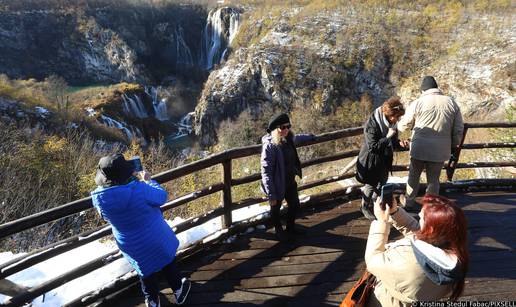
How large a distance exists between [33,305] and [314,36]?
4582 centimetres

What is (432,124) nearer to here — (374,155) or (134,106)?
(374,155)

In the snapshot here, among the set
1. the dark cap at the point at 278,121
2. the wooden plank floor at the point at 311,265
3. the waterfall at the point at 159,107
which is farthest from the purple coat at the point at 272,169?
the waterfall at the point at 159,107

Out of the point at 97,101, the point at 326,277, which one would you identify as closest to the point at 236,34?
the point at 97,101

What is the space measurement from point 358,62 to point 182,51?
142 feet

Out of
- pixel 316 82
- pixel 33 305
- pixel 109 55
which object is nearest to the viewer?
pixel 33 305

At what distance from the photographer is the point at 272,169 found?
3.77m

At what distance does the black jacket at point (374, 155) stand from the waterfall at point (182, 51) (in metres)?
70.8

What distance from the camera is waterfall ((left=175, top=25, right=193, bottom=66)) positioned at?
7169cm

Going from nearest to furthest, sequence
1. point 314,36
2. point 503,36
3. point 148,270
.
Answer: point 148,270, point 503,36, point 314,36

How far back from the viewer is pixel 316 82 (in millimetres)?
39562

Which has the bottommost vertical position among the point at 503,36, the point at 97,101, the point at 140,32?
the point at 97,101

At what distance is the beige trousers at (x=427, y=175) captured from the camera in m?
4.30

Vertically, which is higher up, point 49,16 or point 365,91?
point 49,16

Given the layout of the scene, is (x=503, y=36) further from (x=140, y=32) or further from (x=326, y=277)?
(x=140, y=32)
